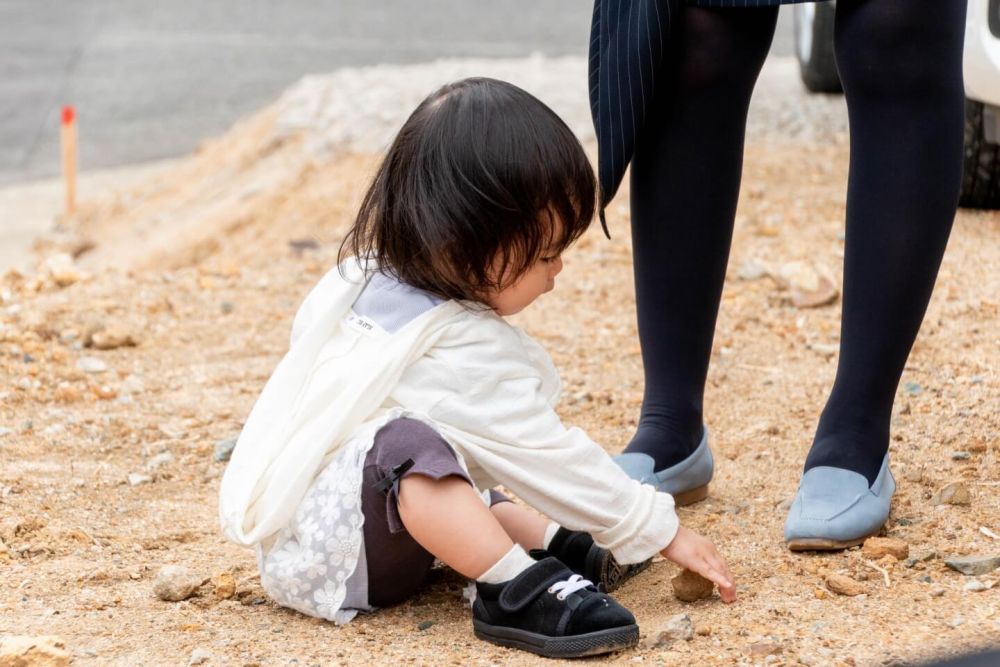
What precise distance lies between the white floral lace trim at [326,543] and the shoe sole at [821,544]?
646 mm

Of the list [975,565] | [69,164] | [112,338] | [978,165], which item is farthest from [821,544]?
[69,164]

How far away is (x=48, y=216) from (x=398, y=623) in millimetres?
5614

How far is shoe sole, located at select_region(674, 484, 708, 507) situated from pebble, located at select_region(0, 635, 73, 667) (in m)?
1.01

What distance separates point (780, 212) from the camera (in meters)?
4.28

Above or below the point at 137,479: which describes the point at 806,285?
above

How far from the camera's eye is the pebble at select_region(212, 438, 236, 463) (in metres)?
2.65

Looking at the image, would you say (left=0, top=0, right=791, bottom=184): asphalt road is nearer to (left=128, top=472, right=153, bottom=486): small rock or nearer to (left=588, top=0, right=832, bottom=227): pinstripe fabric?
(left=128, top=472, right=153, bottom=486): small rock

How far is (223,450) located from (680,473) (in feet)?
3.14

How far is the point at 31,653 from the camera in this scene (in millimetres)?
1643

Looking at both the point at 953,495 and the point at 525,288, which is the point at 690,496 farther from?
the point at 525,288

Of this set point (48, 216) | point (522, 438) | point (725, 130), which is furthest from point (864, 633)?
point (48, 216)

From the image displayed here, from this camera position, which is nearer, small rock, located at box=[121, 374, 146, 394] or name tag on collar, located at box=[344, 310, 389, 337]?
name tag on collar, located at box=[344, 310, 389, 337]

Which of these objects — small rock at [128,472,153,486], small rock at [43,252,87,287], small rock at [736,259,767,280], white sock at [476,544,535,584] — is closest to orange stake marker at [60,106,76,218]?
small rock at [43,252,87,287]

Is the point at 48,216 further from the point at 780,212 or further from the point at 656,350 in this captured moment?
the point at 656,350
